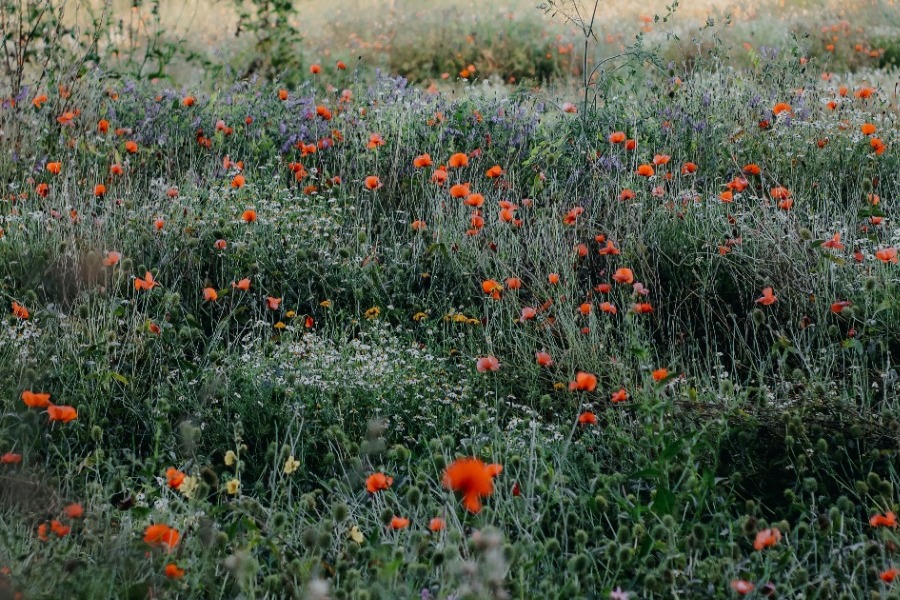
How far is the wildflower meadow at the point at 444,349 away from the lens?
220cm

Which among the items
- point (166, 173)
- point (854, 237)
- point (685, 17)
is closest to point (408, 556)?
point (854, 237)

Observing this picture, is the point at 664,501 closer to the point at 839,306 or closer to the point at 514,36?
the point at 839,306

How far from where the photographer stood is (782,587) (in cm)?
217

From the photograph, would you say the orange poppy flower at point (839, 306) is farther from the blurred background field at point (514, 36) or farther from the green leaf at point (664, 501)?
the blurred background field at point (514, 36)

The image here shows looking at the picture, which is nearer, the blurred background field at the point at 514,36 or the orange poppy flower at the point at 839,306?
the orange poppy flower at the point at 839,306

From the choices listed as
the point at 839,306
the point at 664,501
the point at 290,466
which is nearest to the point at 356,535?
the point at 290,466

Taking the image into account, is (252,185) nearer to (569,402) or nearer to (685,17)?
(569,402)

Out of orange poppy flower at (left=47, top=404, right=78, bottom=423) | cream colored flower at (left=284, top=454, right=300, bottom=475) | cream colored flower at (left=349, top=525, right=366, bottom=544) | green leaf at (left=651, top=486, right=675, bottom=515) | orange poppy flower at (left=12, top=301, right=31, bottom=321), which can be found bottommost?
cream colored flower at (left=349, top=525, right=366, bottom=544)

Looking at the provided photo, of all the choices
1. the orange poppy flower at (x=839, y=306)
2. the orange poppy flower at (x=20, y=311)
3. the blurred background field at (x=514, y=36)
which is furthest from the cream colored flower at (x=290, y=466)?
the blurred background field at (x=514, y=36)

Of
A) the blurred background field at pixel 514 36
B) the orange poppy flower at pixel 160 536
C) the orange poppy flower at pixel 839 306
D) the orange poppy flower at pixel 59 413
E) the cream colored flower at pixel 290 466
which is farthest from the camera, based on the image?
the blurred background field at pixel 514 36

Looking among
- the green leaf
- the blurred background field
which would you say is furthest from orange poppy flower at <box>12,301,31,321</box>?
the blurred background field

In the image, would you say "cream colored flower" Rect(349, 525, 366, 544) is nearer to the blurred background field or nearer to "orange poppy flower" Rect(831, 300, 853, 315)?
"orange poppy flower" Rect(831, 300, 853, 315)

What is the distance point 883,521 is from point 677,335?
1.63 m

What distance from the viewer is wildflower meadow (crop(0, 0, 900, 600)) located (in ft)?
7.20
